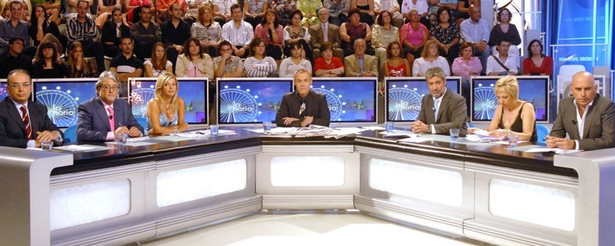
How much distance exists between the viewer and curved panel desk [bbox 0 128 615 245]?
144 inches

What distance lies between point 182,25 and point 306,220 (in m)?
3.95

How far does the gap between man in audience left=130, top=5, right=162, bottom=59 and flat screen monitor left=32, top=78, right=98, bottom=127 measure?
4.66ft

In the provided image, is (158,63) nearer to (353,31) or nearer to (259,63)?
(259,63)

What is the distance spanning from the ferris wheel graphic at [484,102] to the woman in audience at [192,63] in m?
2.94

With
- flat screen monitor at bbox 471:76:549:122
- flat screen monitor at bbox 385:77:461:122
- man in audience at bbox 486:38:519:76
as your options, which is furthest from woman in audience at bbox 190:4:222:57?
man in audience at bbox 486:38:519:76

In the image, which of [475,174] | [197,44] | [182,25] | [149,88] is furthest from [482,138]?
[182,25]

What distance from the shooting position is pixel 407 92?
7.17 metres

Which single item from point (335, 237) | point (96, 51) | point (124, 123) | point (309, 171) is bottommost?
point (335, 237)

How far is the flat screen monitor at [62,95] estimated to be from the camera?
6.49 metres

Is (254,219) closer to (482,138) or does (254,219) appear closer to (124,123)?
(124,123)

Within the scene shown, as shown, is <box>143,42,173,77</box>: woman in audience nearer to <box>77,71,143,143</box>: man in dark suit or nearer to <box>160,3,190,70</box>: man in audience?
<box>160,3,190,70</box>: man in audience

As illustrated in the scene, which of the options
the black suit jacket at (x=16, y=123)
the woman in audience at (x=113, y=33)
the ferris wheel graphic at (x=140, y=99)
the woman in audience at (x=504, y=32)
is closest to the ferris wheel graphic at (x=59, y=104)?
the ferris wheel graphic at (x=140, y=99)

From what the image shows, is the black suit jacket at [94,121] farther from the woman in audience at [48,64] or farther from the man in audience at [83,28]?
the man in audience at [83,28]

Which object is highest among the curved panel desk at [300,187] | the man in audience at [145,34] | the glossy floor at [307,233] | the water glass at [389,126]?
the man in audience at [145,34]
